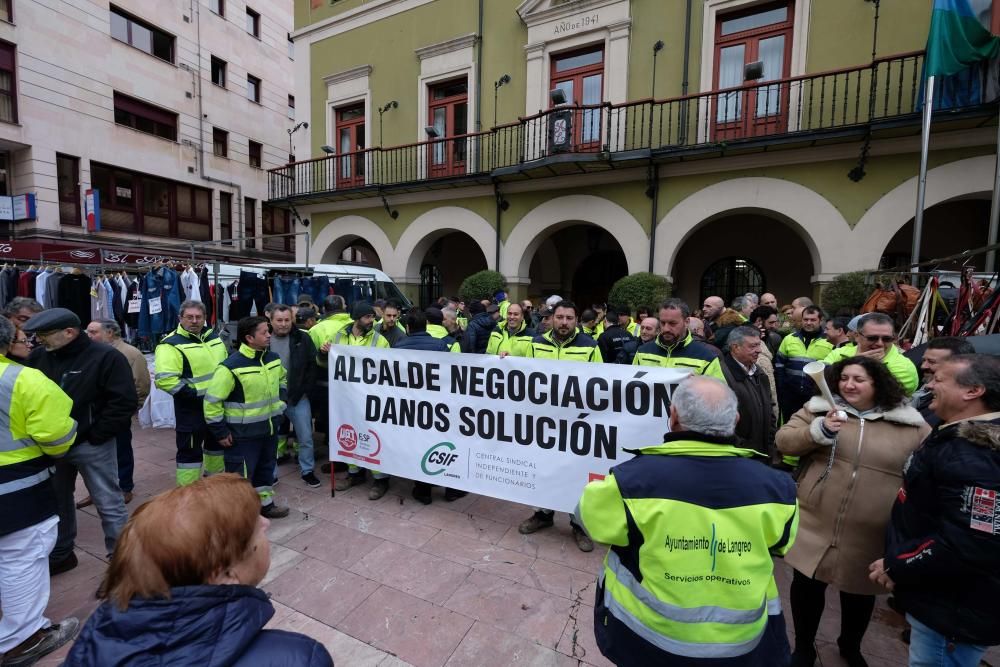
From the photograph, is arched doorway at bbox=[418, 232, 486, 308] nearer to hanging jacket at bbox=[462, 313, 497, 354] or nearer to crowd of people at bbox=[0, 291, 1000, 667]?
hanging jacket at bbox=[462, 313, 497, 354]

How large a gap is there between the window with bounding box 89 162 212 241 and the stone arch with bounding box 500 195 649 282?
50.5ft

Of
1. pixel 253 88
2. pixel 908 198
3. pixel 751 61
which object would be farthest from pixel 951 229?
pixel 253 88

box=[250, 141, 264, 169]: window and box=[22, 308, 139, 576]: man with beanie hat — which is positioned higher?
box=[250, 141, 264, 169]: window

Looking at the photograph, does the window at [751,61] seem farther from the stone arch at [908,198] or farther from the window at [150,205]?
the window at [150,205]

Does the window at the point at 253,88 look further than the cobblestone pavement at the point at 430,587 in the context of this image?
Yes

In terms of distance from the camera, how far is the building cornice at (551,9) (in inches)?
429

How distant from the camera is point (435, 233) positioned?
13578mm

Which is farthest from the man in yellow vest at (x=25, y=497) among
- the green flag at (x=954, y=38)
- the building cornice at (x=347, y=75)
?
the building cornice at (x=347, y=75)

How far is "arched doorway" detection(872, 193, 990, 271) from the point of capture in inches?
399

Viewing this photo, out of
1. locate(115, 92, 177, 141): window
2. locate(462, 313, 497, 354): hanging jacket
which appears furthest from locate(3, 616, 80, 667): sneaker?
locate(115, 92, 177, 141): window

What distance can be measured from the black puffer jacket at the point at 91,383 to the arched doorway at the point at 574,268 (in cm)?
1201

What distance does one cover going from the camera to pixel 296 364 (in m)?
5.10

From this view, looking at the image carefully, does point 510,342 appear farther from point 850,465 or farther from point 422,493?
point 850,465

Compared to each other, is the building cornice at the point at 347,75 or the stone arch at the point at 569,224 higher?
the building cornice at the point at 347,75
